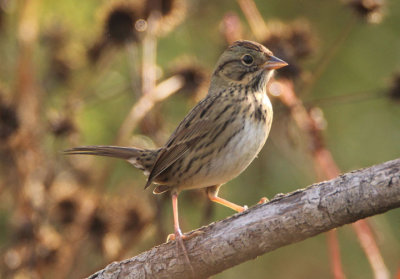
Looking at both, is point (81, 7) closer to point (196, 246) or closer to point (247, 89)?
point (247, 89)

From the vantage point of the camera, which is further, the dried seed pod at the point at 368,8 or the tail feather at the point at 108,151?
the dried seed pod at the point at 368,8

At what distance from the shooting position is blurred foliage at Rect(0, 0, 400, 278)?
514 cm

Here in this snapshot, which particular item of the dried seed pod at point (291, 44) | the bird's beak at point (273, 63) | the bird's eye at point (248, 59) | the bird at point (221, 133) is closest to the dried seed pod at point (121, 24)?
the dried seed pod at point (291, 44)

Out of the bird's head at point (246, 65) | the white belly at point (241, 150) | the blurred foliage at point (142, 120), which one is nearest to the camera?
the white belly at point (241, 150)

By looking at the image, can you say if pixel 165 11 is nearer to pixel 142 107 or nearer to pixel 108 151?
pixel 142 107

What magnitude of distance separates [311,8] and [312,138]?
118 inches

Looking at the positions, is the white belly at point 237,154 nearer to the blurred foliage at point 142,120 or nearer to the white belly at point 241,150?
the white belly at point 241,150

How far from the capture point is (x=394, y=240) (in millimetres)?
6973

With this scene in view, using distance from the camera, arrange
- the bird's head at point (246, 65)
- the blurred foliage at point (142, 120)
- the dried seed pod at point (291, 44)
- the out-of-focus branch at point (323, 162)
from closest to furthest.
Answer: the out-of-focus branch at point (323, 162) < the bird's head at point (246, 65) < the dried seed pod at point (291, 44) < the blurred foliage at point (142, 120)

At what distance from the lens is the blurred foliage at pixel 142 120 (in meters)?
5.14

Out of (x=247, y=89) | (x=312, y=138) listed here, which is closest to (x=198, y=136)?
(x=247, y=89)

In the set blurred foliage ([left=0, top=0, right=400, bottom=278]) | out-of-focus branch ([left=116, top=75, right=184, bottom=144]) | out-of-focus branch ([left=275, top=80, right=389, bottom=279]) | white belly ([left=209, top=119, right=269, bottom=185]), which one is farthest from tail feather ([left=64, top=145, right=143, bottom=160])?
out-of-focus branch ([left=275, top=80, right=389, bottom=279])

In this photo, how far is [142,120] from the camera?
17.5ft

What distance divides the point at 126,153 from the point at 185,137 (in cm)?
46
